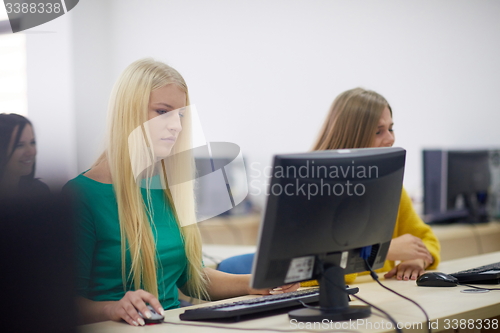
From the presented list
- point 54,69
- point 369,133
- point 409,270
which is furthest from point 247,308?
point 54,69

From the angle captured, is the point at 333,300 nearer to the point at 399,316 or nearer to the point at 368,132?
the point at 399,316

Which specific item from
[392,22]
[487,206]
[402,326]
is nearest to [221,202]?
[402,326]

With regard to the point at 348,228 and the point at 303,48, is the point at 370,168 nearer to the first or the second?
the point at 348,228

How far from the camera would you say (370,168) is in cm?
101

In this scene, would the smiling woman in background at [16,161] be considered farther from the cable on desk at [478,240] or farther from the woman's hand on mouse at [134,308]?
the cable on desk at [478,240]

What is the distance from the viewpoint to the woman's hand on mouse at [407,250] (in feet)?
4.94

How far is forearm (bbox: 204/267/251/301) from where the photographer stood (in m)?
1.31

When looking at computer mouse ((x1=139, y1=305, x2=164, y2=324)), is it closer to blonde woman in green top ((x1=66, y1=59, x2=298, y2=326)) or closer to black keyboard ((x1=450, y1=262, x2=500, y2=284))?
blonde woman in green top ((x1=66, y1=59, x2=298, y2=326))

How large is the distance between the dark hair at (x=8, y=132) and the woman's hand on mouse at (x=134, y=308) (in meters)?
0.46

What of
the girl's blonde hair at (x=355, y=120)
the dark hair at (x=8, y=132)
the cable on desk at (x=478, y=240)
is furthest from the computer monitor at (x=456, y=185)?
the dark hair at (x=8, y=132)

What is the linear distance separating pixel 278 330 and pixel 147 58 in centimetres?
78

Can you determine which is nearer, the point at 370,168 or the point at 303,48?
the point at 370,168

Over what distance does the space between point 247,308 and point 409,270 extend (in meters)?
0.69

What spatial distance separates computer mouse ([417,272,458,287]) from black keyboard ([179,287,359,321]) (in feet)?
1.27
